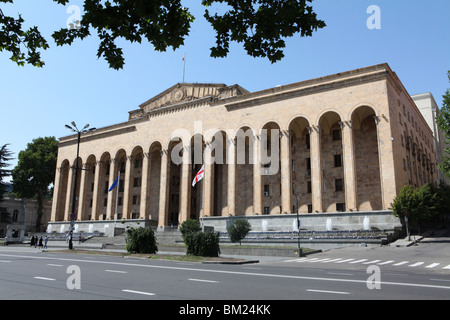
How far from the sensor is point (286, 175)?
38375mm

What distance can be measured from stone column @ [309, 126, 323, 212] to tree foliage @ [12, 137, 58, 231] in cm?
5125

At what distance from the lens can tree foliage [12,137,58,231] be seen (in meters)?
63.8

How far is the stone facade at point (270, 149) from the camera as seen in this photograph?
35.8 metres

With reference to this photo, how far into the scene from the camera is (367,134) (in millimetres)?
40031

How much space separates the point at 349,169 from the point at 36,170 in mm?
55646

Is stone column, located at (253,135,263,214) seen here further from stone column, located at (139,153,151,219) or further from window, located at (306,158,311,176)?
stone column, located at (139,153,151,219)

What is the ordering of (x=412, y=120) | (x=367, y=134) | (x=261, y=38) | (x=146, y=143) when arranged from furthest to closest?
(x=146, y=143) → (x=412, y=120) → (x=367, y=134) → (x=261, y=38)

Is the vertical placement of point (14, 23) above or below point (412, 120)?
below

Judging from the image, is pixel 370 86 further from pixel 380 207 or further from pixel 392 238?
pixel 392 238

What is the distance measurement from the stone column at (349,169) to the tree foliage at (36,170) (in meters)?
54.6

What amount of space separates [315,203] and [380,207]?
23.1 ft

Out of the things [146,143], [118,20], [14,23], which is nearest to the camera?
[118,20]

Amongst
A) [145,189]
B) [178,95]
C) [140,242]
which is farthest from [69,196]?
[140,242]
